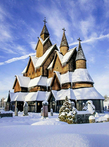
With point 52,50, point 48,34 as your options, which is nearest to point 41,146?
point 52,50

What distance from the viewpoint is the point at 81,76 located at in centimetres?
2605

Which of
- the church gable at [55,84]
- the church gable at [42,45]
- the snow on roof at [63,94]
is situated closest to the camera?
the snow on roof at [63,94]

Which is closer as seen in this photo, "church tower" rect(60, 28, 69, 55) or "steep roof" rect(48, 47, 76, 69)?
"steep roof" rect(48, 47, 76, 69)

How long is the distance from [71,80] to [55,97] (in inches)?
181

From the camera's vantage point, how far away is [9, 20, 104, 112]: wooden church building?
24.5 meters

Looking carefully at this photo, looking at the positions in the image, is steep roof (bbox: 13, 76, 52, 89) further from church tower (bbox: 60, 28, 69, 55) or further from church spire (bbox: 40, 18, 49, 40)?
church spire (bbox: 40, 18, 49, 40)

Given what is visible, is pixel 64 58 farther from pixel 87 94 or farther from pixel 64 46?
pixel 87 94

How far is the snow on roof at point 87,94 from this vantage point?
75.5 feet

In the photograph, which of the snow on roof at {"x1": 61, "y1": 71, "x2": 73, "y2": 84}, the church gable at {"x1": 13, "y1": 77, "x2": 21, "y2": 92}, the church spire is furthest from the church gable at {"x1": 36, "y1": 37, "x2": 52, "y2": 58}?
the snow on roof at {"x1": 61, "y1": 71, "x2": 73, "y2": 84}

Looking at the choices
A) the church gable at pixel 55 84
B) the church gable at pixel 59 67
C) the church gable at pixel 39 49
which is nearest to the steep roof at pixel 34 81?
the church gable at pixel 55 84

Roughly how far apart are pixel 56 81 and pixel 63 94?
3.94 m

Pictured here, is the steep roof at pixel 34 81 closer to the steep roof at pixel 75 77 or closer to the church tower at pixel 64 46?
the steep roof at pixel 75 77

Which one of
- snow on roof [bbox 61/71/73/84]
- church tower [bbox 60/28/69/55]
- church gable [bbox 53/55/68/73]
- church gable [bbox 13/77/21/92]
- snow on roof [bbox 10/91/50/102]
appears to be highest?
church tower [bbox 60/28/69/55]

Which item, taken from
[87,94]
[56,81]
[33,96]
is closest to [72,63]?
[56,81]
